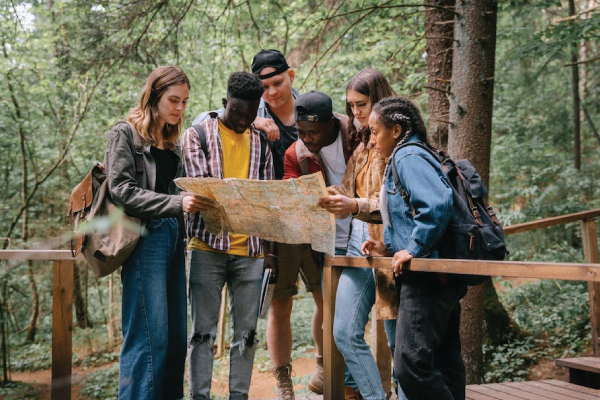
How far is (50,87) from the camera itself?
29.7ft

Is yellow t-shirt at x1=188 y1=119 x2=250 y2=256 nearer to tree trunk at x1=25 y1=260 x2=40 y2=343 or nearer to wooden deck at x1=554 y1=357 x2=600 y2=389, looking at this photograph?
wooden deck at x1=554 y1=357 x2=600 y2=389

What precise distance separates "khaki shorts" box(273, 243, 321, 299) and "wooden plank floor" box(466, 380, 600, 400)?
52.7 inches

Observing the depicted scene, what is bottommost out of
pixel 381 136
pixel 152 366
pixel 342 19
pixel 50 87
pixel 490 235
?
pixel 152 366

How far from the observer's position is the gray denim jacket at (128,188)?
2.46 m

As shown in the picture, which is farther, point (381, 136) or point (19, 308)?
point (19, 308)

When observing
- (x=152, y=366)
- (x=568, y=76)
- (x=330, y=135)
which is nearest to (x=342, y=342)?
(x=152, y=366)

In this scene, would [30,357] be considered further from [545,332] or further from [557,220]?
[557,220]

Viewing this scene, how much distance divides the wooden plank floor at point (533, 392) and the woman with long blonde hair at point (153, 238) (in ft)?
6.74

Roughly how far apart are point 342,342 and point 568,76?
9.41 meters

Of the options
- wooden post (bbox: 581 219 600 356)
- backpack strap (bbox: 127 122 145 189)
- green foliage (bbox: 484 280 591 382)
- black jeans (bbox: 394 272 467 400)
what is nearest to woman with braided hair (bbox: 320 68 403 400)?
black jeans (bbox: 394 272 467 400)

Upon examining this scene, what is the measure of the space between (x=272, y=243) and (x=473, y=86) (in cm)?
252

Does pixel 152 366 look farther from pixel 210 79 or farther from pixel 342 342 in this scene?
pixel 210 79

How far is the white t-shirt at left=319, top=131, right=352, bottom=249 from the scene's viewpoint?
9.93 ft

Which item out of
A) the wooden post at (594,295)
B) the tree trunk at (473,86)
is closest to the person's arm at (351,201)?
the tree trunk at (473,86)
